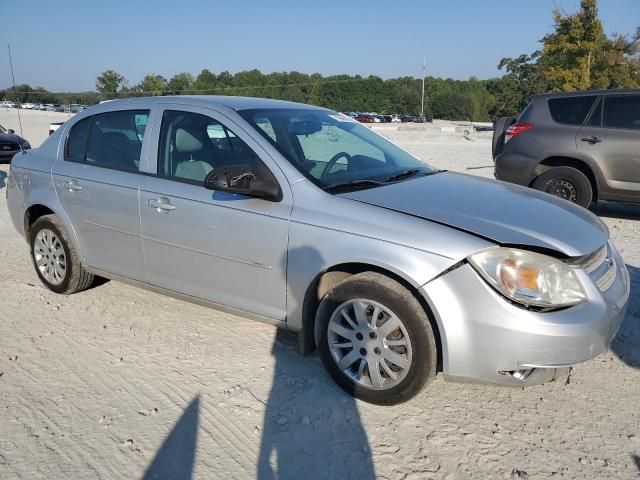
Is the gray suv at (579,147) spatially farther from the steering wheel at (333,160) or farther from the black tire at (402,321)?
the black tire at (402,321)

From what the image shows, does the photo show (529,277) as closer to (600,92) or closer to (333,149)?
(333,149)

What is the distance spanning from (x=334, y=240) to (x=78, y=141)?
8.68ft

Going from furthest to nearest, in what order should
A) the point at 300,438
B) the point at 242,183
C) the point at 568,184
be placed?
the point at 568,184, the point at 242,183, the point at 300,438

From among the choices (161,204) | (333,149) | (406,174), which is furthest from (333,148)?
(161,204)

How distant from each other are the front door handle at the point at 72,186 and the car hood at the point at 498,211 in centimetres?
230

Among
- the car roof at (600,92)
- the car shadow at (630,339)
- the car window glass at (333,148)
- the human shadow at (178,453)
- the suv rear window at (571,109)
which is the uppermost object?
the car roof at (600,92)

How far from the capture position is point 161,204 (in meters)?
3.70

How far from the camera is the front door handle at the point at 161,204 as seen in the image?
3664 mm

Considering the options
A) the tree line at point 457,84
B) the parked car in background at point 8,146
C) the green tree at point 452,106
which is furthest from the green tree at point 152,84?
the parked car in background at point 8,146

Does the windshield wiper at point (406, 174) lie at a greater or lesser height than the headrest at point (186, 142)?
lesser

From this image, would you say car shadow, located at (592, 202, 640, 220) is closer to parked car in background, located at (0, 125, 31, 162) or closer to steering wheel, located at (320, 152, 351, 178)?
steering wheel, located at (320, 152, 351, 178)

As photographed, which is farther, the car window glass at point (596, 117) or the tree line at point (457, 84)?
the tree line at point (457, 84)

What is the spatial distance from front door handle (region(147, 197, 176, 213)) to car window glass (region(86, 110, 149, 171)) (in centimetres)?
38

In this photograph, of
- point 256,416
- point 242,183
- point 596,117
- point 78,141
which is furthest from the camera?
point 596,117
